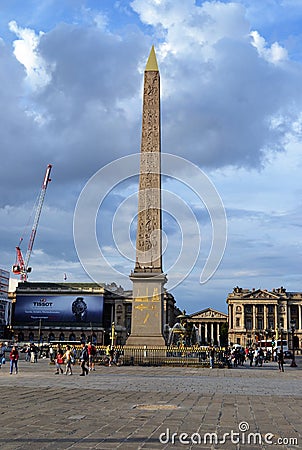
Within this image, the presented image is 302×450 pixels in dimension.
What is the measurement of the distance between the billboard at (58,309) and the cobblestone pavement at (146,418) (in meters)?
90.3

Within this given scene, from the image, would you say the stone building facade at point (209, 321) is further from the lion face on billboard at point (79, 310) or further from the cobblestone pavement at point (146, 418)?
the cobblestone pavement at point (146, 418)

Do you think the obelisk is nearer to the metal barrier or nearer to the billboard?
the metal barrier

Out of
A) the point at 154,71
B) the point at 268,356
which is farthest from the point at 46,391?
the point at 268,356

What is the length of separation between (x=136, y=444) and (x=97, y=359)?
29.1 m

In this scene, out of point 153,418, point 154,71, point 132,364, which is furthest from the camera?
point 154,71

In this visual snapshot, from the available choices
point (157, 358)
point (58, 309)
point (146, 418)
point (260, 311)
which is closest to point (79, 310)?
point (58, 309)

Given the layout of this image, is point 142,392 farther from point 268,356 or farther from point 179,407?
point 268,356

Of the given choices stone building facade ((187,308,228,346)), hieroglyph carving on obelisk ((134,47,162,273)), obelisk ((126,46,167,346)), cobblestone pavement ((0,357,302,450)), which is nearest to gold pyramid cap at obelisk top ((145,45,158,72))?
hieroglyph carving on obelisk ((134,47,162,273))

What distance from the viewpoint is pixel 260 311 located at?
438 ft

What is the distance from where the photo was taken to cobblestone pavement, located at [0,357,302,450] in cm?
842

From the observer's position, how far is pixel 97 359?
36594mm

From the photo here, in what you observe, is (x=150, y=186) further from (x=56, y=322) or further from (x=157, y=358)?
(x=56, y=322)

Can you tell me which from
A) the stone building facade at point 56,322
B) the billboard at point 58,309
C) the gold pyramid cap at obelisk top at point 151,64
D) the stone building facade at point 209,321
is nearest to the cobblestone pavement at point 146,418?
the gold pyramid cap at obelisk top at point 151,64

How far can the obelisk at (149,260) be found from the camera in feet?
111
